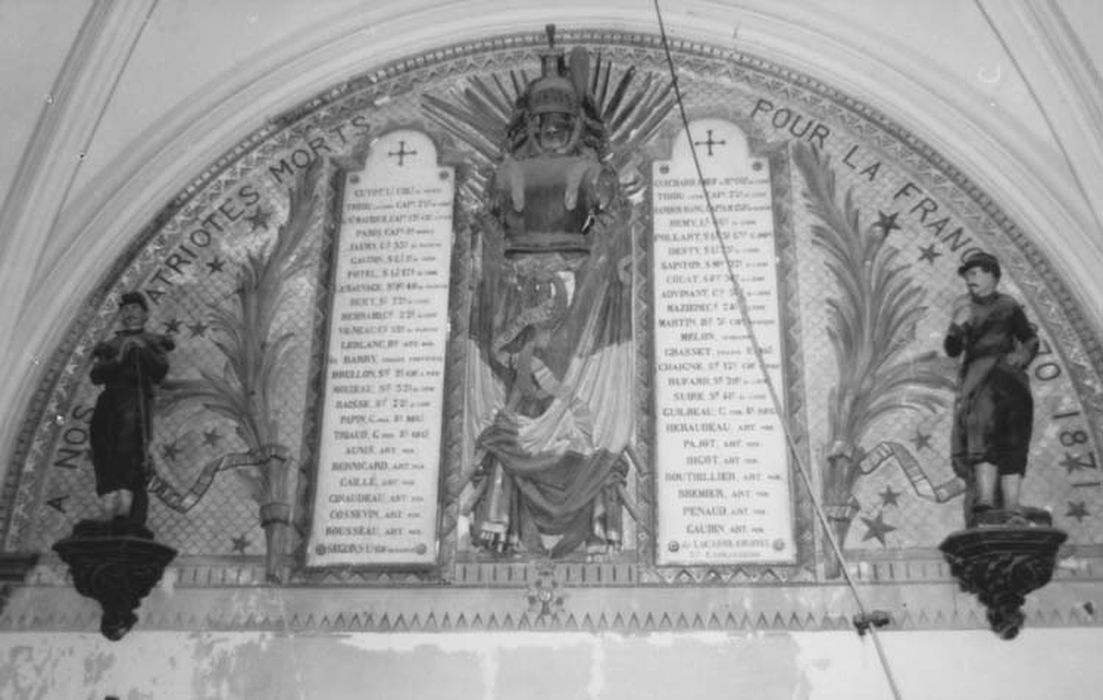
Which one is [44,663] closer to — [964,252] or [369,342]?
[369,342]

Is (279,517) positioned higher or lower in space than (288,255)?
lower

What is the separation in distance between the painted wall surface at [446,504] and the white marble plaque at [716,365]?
0.47ft

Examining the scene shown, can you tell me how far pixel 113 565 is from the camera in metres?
7.29

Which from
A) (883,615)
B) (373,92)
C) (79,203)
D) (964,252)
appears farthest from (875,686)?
(79,203)

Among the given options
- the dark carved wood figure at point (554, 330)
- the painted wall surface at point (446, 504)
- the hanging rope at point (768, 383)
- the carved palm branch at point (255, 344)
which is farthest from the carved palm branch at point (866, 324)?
the carved palm branch at point (255, 344)

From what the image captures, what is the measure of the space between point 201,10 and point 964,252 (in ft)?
14.8

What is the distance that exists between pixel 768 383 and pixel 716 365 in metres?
0.46

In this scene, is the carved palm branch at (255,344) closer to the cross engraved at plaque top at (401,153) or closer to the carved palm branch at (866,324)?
the cross engraved at plaque top at (401,153)

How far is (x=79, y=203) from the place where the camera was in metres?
8.36

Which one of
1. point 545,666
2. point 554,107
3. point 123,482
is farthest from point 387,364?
point 545,666

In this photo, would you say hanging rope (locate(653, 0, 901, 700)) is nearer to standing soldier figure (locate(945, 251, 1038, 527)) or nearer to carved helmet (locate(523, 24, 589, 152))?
carved helmet (locate(523, 24, 589, 152))

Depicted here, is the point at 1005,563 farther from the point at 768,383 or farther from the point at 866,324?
the point at 866,324

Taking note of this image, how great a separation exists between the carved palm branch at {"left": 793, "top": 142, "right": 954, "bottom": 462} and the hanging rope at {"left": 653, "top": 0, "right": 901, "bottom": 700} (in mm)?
355

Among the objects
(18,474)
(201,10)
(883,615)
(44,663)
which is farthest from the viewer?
(201,10)
